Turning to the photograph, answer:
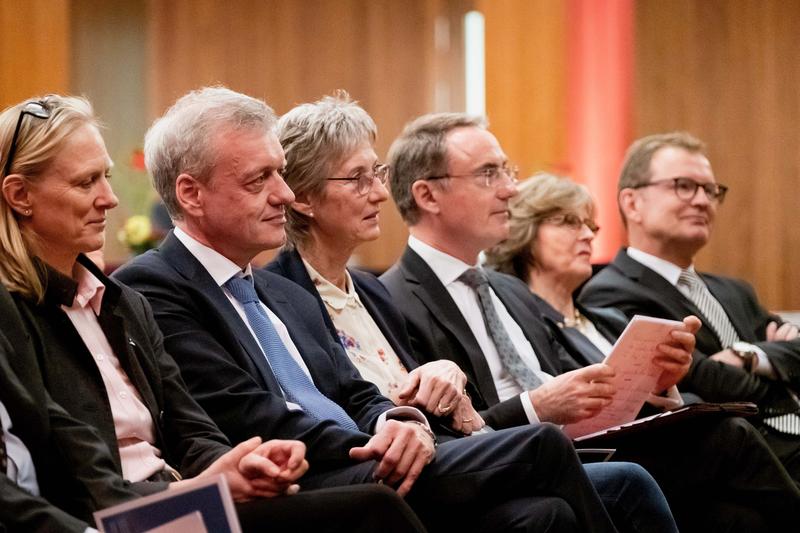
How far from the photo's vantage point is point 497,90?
6.81 meters

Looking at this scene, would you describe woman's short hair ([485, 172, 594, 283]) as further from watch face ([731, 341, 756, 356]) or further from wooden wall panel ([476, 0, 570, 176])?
wooden wall panel ([476, 0, 570, 176])

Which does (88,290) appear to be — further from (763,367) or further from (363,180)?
(763,367)

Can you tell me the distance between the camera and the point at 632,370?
3078mm

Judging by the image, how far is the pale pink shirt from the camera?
6.98ft

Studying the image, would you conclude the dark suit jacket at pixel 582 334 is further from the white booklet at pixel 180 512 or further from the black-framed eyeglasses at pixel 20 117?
the white booklet at pixel 180 512

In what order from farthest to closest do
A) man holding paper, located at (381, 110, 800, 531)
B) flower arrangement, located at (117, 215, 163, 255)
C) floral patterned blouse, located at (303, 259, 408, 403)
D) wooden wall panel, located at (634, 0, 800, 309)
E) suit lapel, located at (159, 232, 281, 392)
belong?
wooden wall panel, located at (634, 0, 800, 309) < flower arrangement, located at (117, 215, 163, 255) < man holding paper, located at (381, 110, 800, 531) < floral patterned blouse, located at (303, 259, 408, 403) < suit lapel, located at (159, 232, 281, 392)

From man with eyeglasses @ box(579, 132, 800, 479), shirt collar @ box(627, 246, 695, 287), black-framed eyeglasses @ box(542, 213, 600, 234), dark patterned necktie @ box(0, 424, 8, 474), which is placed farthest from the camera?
shirt collar @ box(627, 246, 695, 287)

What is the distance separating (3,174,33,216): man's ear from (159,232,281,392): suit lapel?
41cm

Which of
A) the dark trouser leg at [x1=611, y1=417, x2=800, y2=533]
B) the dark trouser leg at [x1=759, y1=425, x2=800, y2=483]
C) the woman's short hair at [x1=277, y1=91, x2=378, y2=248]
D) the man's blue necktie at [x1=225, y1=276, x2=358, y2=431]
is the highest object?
the woman's short hair at [x1=277, y1=91, x2=378, y2=248]

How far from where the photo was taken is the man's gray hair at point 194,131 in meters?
2.56

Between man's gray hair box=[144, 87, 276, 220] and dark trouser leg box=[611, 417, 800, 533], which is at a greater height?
man's gray hair box=[144, 87, 276, 220]

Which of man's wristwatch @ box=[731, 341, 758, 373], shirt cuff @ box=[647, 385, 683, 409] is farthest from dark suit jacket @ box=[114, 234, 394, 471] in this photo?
man's wristwatch @ box=[731, 341, 758, 373]

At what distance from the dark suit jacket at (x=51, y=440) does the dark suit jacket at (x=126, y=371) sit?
0.24 ft

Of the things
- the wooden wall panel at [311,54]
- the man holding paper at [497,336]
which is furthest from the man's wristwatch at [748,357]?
Result: the wooden wall panel at [311,54]
